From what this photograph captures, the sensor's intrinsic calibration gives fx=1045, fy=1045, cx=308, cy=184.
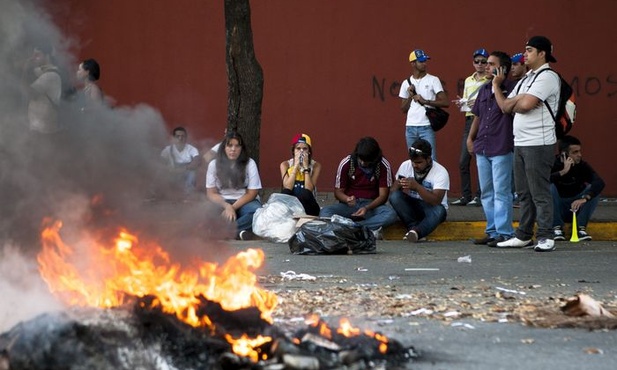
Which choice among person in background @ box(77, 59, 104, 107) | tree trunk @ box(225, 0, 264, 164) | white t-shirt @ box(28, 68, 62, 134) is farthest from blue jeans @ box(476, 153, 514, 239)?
white t-shirt @ box(28, 68, 62, 134)

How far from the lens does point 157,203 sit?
22.2 ft

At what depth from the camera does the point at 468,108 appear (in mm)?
13133

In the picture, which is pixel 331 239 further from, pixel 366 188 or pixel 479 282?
pixel 479 282

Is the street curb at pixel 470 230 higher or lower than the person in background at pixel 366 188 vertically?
lower

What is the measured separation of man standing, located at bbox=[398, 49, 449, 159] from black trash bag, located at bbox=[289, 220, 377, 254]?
2740 mm

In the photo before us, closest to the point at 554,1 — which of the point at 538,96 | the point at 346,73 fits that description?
the point at 346,73

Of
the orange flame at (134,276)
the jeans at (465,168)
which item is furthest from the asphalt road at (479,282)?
the jeans at (465,168)

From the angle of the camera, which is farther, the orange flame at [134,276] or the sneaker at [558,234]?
the sneaker at [558,234]

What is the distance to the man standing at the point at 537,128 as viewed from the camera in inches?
391

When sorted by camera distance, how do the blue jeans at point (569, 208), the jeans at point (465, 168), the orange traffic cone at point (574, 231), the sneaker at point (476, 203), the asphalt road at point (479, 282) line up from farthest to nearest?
the sneaker at point (476, 203)
the jeans at point (465, 168)
the blue jeans at point (569, 208)
the orange traffic cone at point (574, 231)
the asphalt road at point (479, 282)

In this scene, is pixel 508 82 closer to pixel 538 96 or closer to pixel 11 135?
pixel 538 96

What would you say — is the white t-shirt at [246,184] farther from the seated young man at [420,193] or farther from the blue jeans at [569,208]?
the blue jeans at [569,208]

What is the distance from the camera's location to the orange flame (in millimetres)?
5516

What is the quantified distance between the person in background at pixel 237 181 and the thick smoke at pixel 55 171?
4.83 metres
